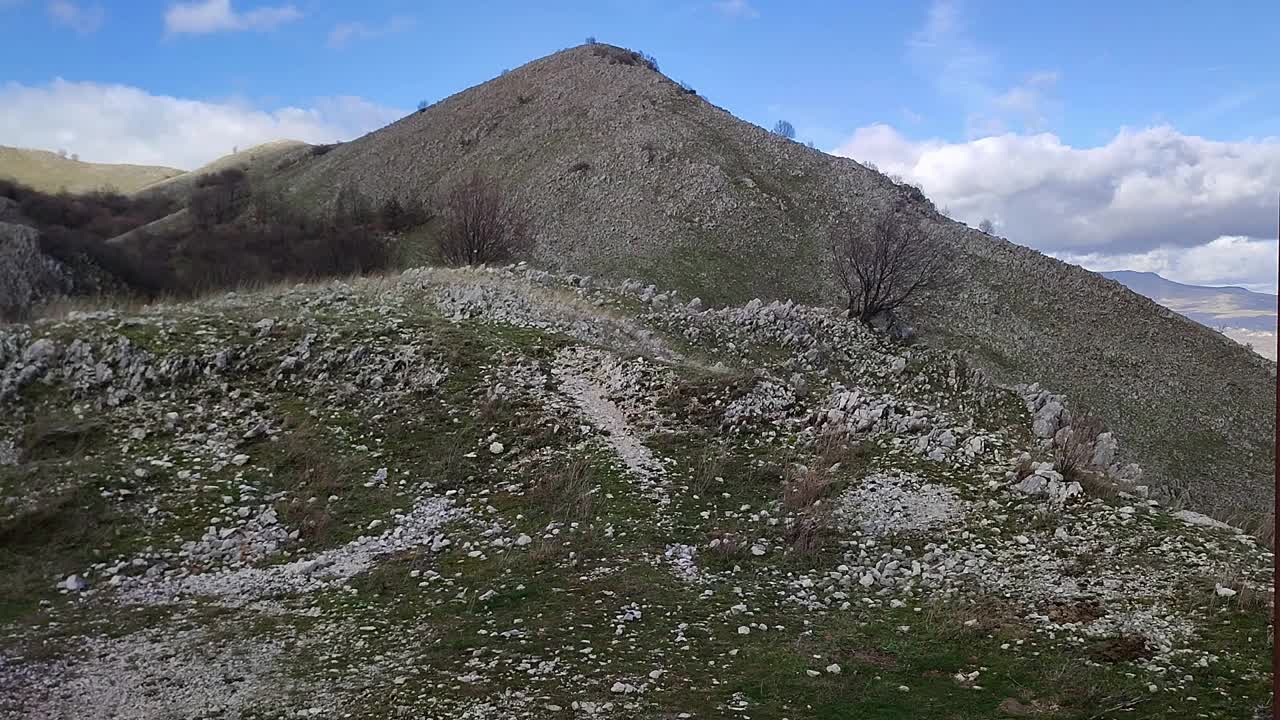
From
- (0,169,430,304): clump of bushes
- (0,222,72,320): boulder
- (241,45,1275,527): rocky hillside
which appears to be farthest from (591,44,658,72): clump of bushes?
(0,222,72,320): boulder

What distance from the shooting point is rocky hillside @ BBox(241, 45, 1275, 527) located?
128 ft

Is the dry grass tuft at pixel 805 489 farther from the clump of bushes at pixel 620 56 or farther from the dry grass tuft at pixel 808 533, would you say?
the clump of bushes at pixel 620 56

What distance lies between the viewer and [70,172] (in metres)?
112

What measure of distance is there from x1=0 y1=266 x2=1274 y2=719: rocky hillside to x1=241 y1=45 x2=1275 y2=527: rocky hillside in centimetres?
2204

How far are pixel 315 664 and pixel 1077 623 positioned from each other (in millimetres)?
8588

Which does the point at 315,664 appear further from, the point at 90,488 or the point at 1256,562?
the point at 1256,562

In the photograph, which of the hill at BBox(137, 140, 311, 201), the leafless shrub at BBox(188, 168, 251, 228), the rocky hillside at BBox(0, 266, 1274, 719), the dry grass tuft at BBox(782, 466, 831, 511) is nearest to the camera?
the rocky hillside at BBox(0, 266, 1274, 719)

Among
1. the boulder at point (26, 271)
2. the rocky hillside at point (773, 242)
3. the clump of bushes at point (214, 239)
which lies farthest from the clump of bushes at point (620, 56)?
the boulder at point (26, 271)

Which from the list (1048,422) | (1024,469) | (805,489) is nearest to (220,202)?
(805,489)

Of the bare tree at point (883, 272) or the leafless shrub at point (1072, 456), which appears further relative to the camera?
the bare tree at point (883, 272)

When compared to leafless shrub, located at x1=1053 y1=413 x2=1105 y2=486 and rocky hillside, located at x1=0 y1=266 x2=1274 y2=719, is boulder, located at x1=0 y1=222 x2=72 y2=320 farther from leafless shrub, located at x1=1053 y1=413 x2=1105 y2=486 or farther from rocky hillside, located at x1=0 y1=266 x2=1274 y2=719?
leafless shrub, located at x1=1053 y1=413 x2=1105 y2=486

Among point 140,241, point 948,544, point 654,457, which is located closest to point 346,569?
point 654,457

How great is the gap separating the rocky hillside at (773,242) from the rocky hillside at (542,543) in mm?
22037

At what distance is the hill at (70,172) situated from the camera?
336ft
